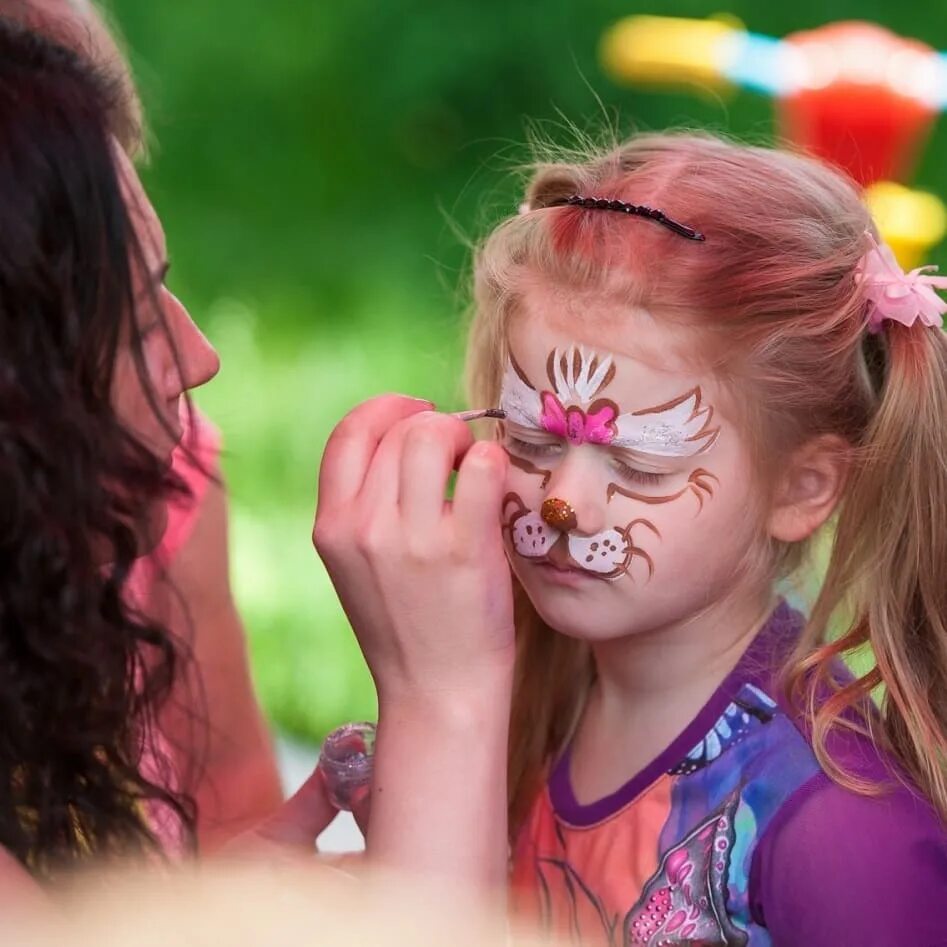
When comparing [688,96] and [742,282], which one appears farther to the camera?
[688,96]

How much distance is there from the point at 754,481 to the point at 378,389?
1.55m

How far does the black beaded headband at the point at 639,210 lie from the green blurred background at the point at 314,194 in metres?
1.32

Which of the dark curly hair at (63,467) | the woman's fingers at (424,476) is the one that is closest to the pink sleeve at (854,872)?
the woman's fingers at (424,476)

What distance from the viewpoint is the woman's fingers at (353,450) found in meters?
0.92

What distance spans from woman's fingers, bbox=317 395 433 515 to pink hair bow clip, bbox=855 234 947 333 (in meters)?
0.36

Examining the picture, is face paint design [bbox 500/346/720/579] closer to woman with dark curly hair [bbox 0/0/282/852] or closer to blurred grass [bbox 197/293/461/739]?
woman with dark curly hair [bbox 0/0/282/852]

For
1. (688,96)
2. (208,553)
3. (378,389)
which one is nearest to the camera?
(208,553)

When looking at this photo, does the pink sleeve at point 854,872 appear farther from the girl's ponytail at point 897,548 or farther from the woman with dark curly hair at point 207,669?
the woman with dark curly hair at point 207,669

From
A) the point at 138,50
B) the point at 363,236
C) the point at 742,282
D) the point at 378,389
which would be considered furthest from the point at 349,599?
the point at 138,50

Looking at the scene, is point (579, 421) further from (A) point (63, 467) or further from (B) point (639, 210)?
(A) point (63, 467)

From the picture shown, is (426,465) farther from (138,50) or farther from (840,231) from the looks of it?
(138,50)

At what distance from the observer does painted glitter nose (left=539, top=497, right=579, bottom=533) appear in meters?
0.95

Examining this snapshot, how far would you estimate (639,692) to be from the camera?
3.49ft

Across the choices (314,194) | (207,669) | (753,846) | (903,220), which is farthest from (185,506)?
(314,194)
